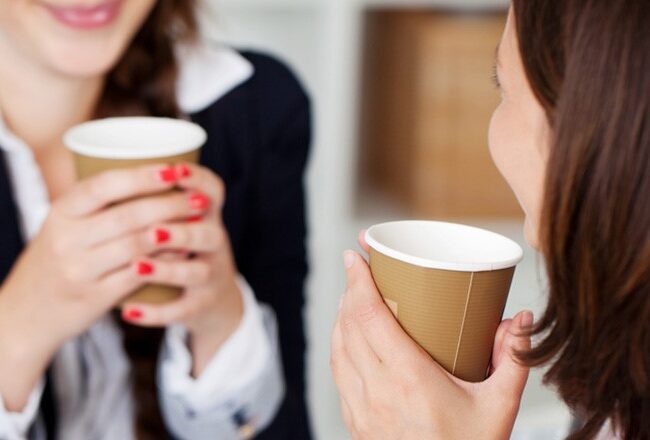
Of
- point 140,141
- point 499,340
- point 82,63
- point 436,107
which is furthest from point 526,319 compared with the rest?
point 436,107

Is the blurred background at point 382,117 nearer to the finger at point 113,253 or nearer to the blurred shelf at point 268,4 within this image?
the blurred shelf at point 268,4

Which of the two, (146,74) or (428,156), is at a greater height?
(146,74)

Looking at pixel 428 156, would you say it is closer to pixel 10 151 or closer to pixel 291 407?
pixel 291 407

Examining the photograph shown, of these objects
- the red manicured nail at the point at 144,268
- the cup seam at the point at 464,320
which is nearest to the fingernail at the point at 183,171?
the red manicured nail at the point at 144,268

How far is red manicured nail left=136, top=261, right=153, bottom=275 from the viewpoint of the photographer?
916mm

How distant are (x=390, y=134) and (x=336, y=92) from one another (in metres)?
0.25

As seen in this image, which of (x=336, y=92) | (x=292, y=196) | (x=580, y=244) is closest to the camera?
(x=580, y=244)

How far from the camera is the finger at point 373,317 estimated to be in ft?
2.32

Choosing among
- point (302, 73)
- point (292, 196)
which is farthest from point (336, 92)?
point (292, 196)

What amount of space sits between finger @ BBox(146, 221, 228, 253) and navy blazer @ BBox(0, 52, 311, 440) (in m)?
0.32

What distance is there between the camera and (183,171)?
89 centimetres

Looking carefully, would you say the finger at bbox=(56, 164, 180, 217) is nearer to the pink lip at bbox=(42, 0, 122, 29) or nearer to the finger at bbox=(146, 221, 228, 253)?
the finger at bbox=(146, 221, 228, 253)

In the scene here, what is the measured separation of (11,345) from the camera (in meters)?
0.95

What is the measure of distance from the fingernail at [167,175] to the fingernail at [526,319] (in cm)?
36
